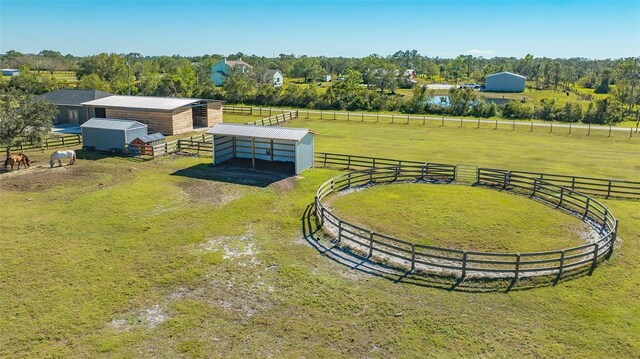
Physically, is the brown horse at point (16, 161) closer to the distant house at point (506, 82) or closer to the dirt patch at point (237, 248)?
the dirt patch at point (237, 248)

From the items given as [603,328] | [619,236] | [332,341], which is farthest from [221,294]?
[619,236]

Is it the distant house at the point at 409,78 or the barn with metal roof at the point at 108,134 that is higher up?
the distant house at the point at 409,78

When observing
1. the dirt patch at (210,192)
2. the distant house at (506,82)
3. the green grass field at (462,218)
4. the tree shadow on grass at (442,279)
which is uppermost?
the distant house at (506,82)

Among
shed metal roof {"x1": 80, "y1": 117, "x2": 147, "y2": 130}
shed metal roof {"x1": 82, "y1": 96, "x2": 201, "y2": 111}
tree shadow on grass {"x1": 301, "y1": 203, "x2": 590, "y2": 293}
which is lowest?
tree shadow on grass {"x1": 301, "y1": 203, "x2": 590, "y2": 293}

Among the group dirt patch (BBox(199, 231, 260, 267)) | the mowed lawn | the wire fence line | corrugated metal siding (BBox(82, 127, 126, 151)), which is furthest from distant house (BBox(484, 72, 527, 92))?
dirt patch (BBox(199, 231, 260, 267))

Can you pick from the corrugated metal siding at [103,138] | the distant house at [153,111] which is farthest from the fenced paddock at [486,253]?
the distant house at [153,111]

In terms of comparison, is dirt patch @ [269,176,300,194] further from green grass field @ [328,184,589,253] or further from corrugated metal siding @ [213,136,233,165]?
corrugated metal siding @ [213,136,233,165]
